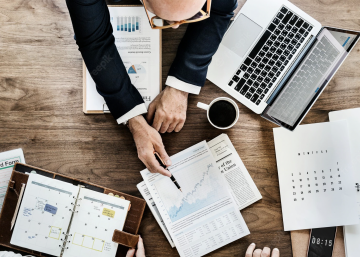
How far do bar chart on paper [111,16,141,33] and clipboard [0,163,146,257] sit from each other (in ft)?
2.26

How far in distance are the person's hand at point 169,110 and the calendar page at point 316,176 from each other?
0.43 metres

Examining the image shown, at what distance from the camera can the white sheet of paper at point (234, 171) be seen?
1.27 m

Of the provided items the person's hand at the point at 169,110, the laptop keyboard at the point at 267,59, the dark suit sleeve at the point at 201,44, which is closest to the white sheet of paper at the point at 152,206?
the person's hand at the point at 169,110

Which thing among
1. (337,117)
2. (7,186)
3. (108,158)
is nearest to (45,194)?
(7,186)

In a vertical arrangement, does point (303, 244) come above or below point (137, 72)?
below

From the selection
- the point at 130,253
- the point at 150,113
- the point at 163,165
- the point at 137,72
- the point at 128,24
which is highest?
the point at 128,24

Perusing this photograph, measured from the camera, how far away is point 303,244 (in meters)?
1.25

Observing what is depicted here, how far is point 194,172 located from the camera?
A: 4.14 ft

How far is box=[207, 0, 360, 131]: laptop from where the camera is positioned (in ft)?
4.03

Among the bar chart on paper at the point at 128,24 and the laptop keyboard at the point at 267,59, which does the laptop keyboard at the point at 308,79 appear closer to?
the laptop keyboard at the point at 267,59

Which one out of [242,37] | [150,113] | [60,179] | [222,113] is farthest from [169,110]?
[60,179]

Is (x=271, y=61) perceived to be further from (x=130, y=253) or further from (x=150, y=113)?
(x=130, y=253)

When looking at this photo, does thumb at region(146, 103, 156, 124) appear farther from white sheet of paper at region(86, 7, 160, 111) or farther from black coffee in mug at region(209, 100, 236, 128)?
black coffee in mug at region(209, 100, 236, 128)

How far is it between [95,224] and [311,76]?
111 centimetres
